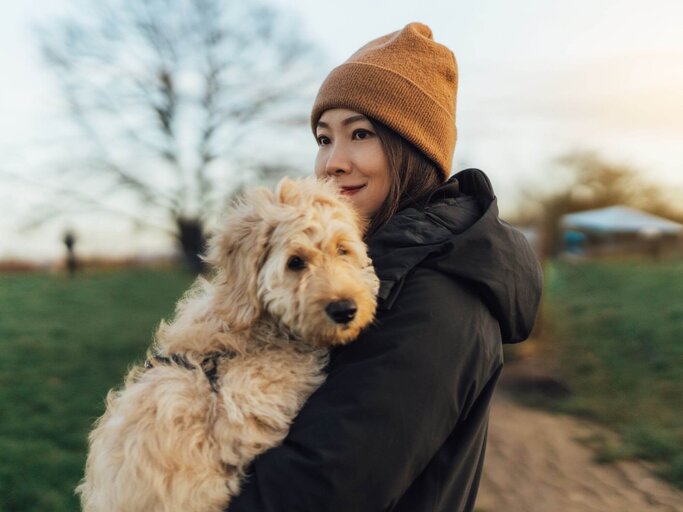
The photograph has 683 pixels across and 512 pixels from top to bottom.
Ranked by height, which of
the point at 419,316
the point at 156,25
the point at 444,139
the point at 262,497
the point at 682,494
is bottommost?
the point at 682,494

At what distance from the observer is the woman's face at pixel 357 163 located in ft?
9.83

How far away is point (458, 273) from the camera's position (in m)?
2.30

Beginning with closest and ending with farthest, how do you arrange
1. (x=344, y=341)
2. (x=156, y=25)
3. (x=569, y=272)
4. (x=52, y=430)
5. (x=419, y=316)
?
(x=419, y=316), (x=344, y=341), (x=52, y=430), (x=156, y=25), (x=569, y=272)

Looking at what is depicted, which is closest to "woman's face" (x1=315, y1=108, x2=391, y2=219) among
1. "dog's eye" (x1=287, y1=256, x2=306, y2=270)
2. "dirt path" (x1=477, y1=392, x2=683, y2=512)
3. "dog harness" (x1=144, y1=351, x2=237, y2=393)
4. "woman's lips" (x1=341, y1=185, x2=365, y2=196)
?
"woman's lips" (x1=341, y1=185, x2=365, y2=196)

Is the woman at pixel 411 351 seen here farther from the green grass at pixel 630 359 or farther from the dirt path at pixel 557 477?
the green grass at pixel 630 359

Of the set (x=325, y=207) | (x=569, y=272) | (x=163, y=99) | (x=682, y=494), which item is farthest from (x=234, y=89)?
(x=325, y=207)

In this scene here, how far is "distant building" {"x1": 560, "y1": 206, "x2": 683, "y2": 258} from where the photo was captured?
39.4 m

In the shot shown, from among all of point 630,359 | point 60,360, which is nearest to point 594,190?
point 630,359

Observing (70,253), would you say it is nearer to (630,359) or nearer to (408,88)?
(630,359)

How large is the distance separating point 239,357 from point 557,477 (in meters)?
6.88

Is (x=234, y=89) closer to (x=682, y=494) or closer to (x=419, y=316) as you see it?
(x=682, y=494)

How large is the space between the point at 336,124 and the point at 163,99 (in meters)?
20.1

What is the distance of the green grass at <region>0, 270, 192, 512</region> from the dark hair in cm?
599

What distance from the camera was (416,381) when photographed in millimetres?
2090
